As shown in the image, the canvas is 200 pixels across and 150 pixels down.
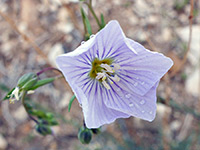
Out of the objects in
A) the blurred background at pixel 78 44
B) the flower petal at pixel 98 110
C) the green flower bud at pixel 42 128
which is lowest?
the blurred background at pixel 78 44

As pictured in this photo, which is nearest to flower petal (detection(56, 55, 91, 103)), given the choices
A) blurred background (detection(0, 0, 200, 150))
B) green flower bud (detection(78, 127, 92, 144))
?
green flower bud (detection(78, 127, 92, 144))

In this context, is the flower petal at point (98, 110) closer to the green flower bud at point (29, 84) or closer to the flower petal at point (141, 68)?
the flower petal at point (141, 68)

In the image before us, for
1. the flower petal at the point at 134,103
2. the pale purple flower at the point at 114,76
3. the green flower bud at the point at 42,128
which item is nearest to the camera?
the pale purple flower at the point at 114,76

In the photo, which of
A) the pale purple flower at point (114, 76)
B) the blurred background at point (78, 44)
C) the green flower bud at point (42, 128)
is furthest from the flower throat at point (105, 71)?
the blurred background at point (78, 44)

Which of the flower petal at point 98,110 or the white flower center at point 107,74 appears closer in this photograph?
the flower petal at point 98,110

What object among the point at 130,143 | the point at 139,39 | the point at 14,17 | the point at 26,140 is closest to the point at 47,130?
the point at 130,143

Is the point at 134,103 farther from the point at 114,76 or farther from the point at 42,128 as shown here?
the point at 42,128

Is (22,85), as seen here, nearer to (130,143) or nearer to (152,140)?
(130,143)

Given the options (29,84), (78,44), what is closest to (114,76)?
(29,84)
